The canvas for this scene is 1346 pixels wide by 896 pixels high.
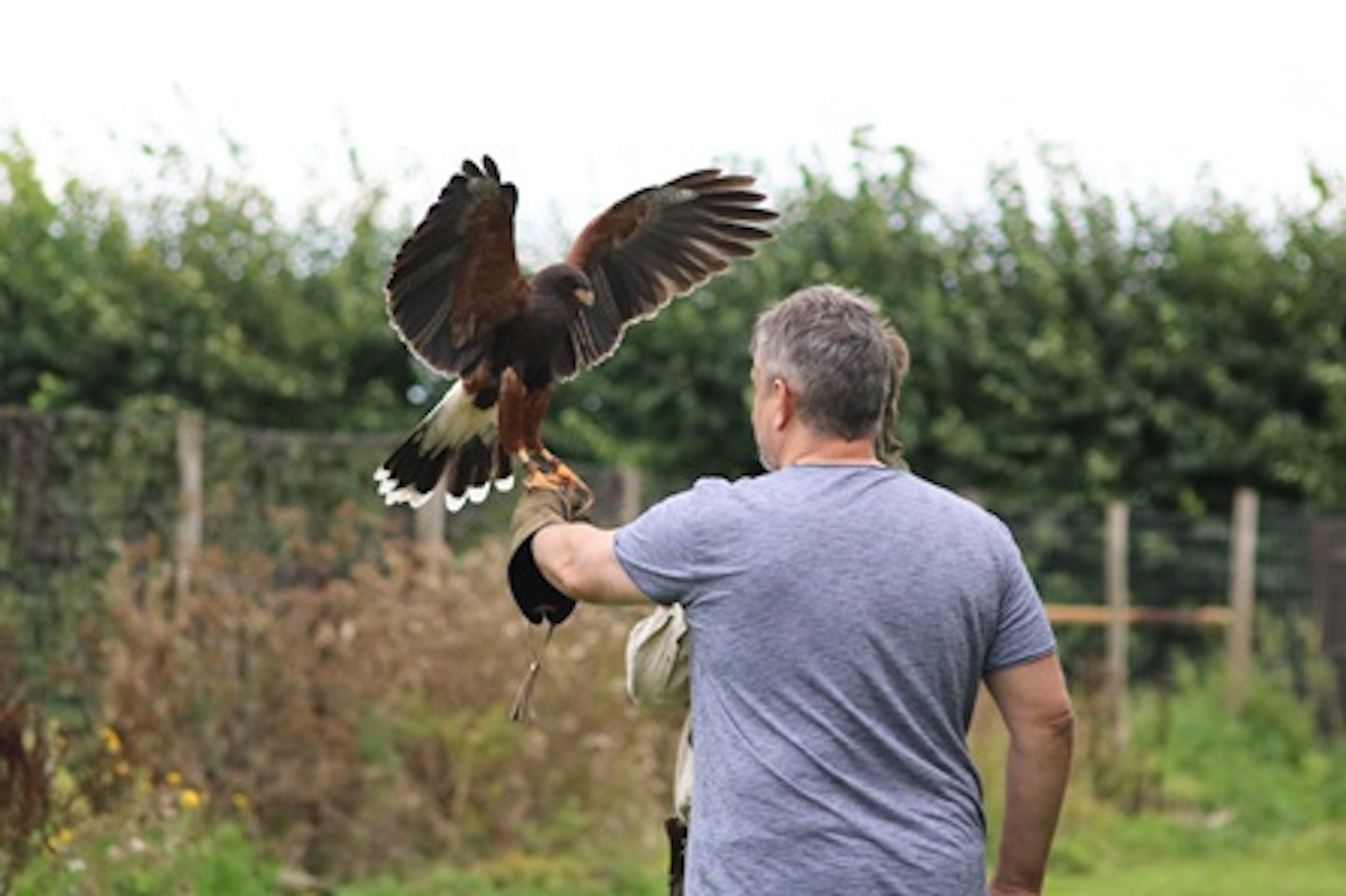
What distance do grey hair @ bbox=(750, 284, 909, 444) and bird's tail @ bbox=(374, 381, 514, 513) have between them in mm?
1665

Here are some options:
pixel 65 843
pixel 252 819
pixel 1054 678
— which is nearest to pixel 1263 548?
pixel 252 819

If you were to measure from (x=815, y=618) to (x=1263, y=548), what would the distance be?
Result: 41.4 feet

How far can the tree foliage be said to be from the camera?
14.6 metres

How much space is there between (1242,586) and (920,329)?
8.93ft

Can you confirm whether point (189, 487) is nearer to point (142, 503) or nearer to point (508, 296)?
point (142, 503)

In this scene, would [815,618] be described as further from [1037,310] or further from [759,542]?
[1037,310]

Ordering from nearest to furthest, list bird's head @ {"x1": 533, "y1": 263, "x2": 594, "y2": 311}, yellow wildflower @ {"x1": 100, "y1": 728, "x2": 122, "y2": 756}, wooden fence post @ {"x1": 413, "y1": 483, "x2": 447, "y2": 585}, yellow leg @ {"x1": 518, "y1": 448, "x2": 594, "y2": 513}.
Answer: yellow leg @ {"x1": 518, "y1": 448, "x2": 594, "y2": 513}
bird's head @ {"x1": 533, "y1": 263, "x2": 594, "y2": 311}
yellow wildflower @ {"x1": 100, "y1": 728, "x2": 122, "y2": 756}
wooden fence post @ {"x1": 413, "y1": 483, "x2": 447, "y2": 585}

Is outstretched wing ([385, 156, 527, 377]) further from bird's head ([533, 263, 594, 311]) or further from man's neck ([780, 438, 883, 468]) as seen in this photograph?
man's neck ([780, 438, 883, 468])

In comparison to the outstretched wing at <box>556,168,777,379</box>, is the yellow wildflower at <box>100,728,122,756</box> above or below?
below

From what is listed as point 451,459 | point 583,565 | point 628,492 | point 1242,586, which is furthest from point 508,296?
point 1242,586

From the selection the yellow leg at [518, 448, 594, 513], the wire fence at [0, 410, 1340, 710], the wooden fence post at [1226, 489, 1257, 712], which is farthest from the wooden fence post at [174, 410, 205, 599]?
the wooden fence post at [1226, 489, 1257, 712]

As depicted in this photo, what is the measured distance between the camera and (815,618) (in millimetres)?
→ 3422

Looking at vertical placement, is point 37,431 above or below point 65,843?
above

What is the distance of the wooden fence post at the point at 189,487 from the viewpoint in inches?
355
